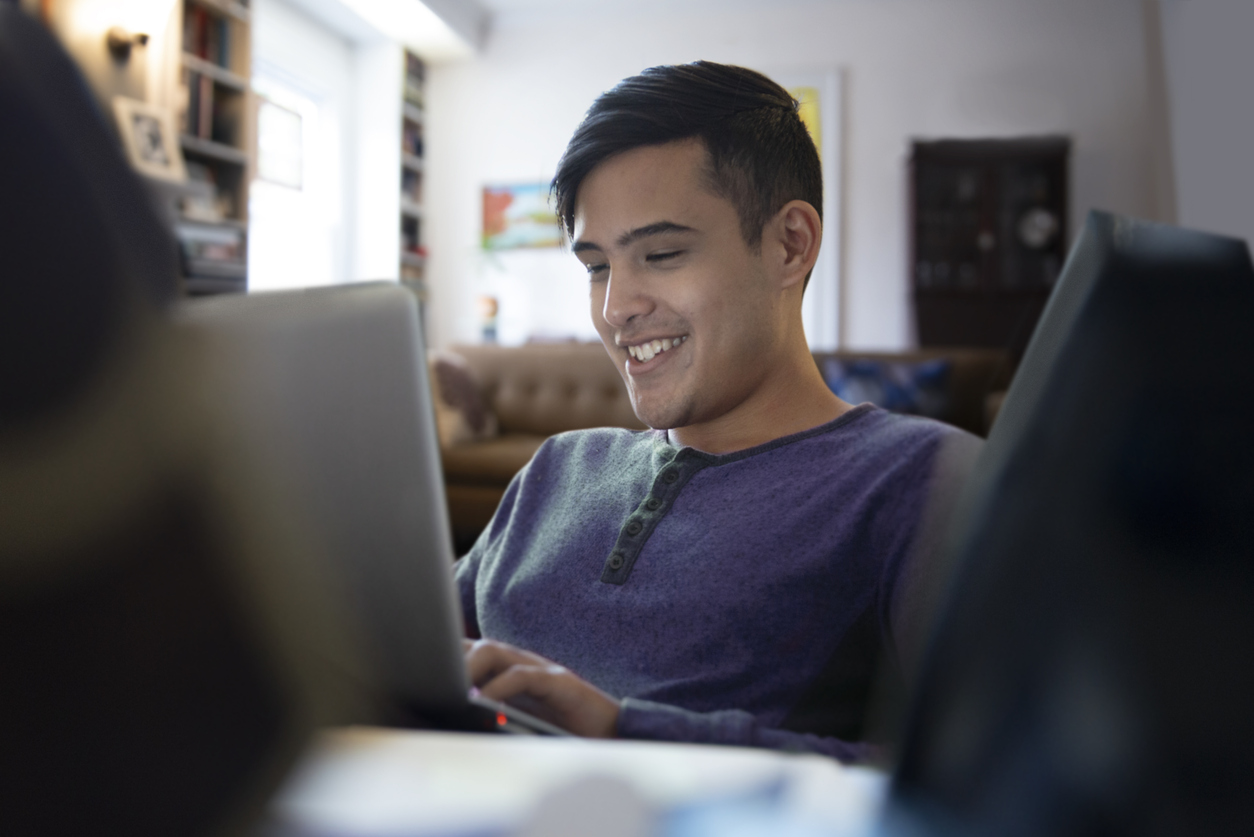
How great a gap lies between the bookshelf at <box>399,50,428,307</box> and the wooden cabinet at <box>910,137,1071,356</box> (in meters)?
3.49

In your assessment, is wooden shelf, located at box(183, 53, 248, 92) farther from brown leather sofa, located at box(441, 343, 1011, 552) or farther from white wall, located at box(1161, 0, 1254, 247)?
white wall, located at box(1161, 0, 1254, 247)

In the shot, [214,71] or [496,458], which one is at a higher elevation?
[214,71]

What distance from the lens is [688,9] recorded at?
52 centimetres

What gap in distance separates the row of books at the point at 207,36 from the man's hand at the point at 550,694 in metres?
0.31

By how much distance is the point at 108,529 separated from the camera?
0.18 meters

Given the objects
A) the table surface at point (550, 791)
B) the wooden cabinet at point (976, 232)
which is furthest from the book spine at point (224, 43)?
the wooden cabinet at point (976, 232)

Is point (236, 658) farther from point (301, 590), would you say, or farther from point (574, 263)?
point (574, 263)

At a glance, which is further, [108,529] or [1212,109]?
[1212,109]

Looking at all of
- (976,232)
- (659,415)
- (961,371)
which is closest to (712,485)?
(659,415)

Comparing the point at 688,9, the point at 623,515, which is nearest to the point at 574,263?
the point at 623,515

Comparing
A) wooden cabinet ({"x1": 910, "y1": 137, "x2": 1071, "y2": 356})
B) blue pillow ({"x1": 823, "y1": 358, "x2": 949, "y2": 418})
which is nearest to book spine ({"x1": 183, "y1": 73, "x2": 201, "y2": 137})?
blue pillow ({"x1": 823, "y1": 358, "x2": 949, "y2": 418})

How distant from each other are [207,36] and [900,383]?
654 millimetres

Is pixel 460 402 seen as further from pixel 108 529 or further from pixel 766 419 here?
pixel 108 529

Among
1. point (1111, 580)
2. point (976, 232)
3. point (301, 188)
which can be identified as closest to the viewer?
point (1111, 580)
